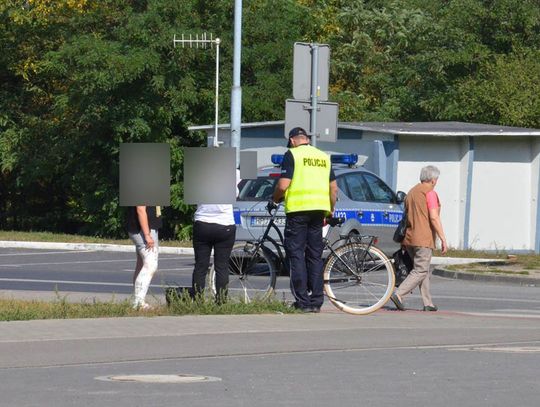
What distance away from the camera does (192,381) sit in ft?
30.8

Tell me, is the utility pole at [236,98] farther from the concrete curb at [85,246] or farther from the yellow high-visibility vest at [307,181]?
the yellow high-visibility vest at [307,181]

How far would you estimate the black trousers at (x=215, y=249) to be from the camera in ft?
46.4

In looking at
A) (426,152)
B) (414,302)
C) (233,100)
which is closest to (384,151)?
(426,152)

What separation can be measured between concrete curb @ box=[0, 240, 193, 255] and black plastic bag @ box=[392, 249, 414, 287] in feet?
43.7

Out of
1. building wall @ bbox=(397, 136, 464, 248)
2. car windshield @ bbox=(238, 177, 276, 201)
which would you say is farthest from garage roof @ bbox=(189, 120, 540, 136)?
car windshield @ bbox=(238, 177, 276, 201)

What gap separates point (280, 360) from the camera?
10719 mm

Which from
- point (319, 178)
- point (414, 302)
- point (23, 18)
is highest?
point (23, 18)

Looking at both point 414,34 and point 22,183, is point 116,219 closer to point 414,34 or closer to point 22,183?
point 22,183

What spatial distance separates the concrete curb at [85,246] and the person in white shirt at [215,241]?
47.3ft

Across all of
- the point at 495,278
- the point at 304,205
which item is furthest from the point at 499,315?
the point at 495,278

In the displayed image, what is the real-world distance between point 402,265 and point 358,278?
150cm

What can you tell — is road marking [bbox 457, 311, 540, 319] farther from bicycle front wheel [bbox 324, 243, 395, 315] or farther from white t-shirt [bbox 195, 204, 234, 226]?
white t-shirt [bbox 195, 204, 234, 226]

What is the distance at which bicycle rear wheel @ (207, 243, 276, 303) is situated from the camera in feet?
49.1

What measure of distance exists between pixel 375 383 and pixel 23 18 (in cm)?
3212
